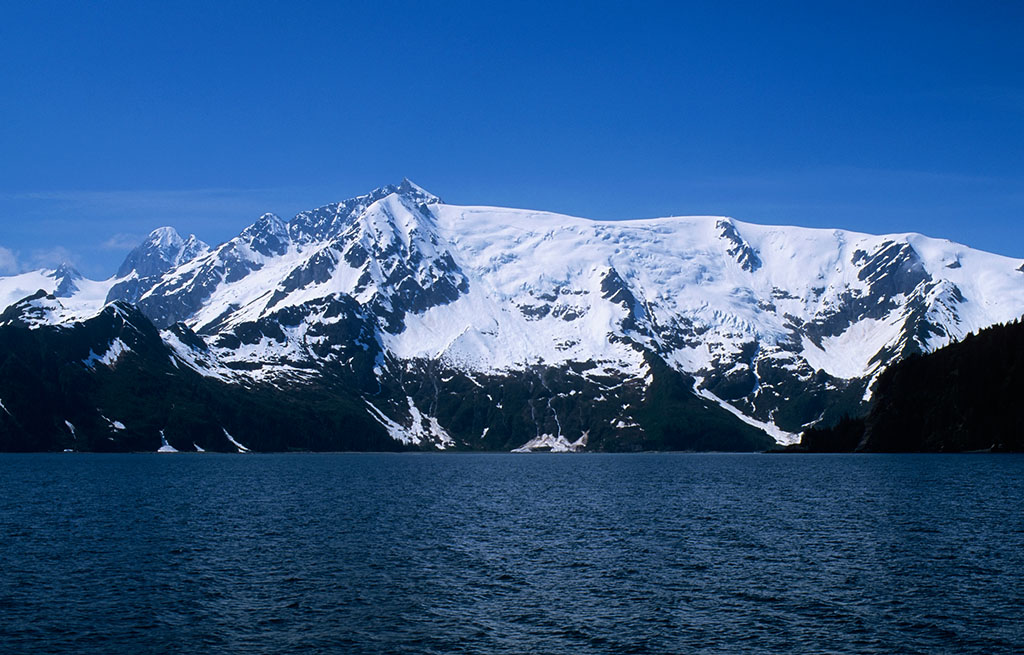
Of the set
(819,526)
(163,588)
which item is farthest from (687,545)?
(163,588)

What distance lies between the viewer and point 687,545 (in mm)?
94875

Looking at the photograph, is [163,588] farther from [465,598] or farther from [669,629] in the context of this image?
[669,629]

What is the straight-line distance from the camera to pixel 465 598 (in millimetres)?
68750

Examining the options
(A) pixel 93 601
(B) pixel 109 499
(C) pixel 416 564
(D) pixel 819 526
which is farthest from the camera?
(B) pixel 109 499

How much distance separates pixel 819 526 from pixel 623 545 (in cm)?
2763

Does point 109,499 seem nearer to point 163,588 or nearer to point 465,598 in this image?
point 163,588

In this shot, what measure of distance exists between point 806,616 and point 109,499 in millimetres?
118555

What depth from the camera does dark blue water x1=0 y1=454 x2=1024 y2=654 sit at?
57.4 metres

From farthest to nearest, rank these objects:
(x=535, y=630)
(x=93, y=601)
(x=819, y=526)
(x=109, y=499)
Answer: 1. (x=109, y=499)
2. (x=819, y=526)
3. (x=93, y=601)
4. (x=535, y=630)

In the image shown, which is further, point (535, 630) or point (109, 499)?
point (109, 499)

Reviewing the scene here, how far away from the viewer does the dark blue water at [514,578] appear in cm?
5741

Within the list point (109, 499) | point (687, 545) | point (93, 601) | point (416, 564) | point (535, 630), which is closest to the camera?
point (535, 630)

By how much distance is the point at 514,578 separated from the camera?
76375mm

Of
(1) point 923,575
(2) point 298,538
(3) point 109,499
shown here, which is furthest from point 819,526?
(3) point 109,499
